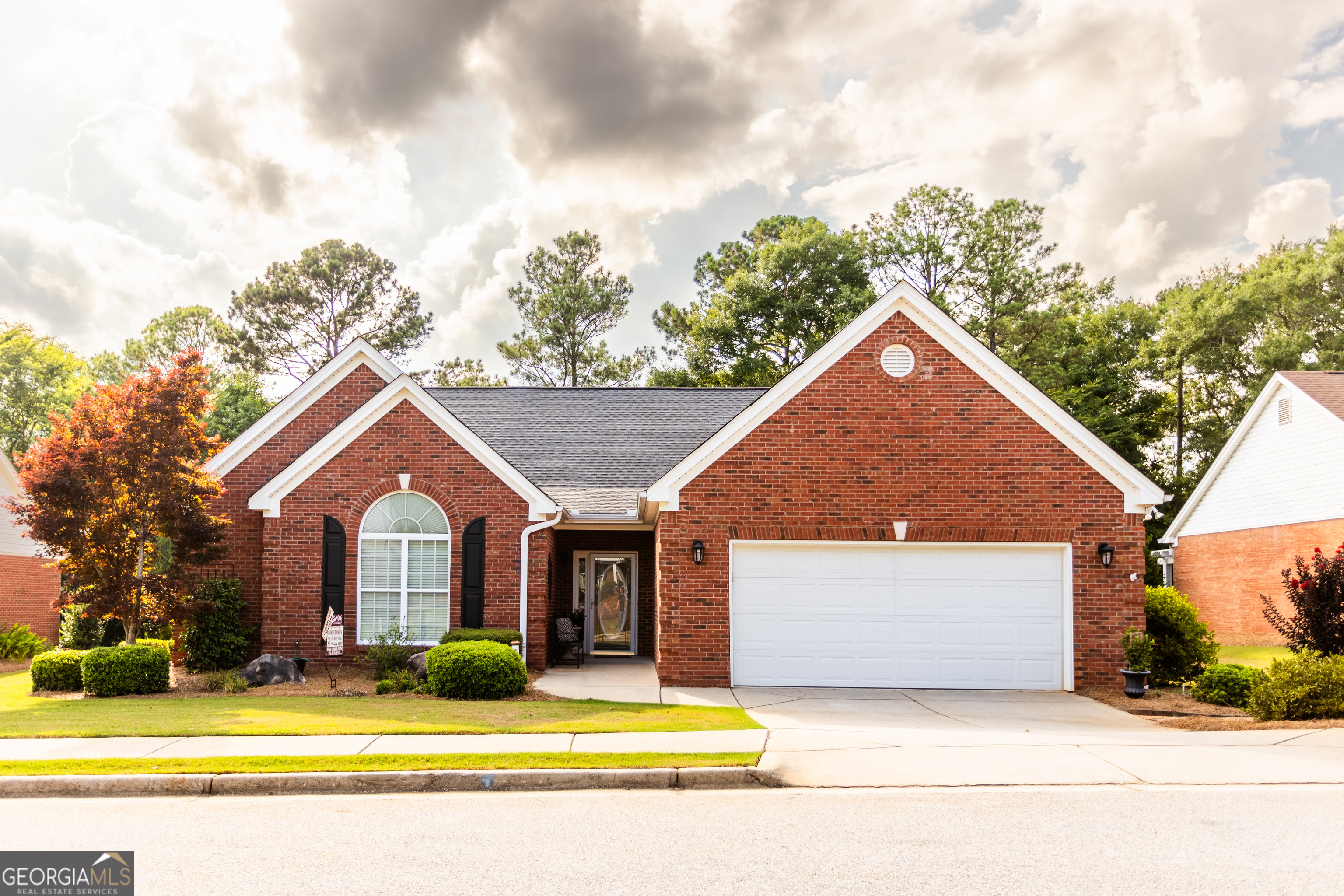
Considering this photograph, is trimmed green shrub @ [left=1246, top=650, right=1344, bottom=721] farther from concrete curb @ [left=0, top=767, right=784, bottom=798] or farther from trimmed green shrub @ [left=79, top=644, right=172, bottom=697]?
trimmed green shrub @ [left=79, top=644, right=172, bottom=697]

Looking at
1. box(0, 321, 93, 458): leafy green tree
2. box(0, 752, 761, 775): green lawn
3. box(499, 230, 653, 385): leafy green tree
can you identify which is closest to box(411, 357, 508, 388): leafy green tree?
box(499, 230, 653, 385): leafy green tree

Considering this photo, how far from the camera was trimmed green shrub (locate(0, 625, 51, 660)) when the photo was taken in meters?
20.3

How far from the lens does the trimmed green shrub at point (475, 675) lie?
13.0m

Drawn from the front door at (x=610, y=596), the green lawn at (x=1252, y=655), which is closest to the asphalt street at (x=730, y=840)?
the front door at (x=610, y=596)

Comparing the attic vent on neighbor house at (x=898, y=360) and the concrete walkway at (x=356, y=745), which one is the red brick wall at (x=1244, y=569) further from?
the concrete walkway at (x=356, y=745)

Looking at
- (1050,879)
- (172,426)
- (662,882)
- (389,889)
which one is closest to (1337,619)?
(1050,879)

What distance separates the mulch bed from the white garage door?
0.99 m

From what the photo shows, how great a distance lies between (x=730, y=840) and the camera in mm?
6367

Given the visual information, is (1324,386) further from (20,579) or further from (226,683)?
(20,579)

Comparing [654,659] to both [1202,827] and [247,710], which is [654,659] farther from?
[1202,827]

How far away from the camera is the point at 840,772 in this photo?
8.53 metres

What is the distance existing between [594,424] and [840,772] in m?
14.4

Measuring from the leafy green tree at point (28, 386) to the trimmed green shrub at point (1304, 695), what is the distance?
47918mm

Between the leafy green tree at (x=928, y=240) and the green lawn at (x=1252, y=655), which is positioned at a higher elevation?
the leafy green tree at (x=928, y=240)
